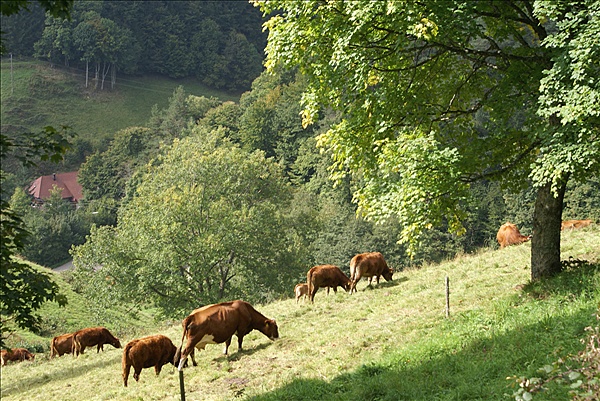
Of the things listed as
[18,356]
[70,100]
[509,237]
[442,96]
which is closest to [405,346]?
[442,96]

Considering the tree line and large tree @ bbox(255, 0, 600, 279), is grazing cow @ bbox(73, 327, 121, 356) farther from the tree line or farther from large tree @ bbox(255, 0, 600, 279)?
the tree line

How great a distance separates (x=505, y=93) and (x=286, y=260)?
27158 millimetres

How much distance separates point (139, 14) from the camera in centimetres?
18500

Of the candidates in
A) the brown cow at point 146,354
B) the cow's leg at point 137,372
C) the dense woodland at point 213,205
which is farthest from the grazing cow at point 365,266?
the cow's leg at point 137,372

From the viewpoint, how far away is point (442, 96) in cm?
1458

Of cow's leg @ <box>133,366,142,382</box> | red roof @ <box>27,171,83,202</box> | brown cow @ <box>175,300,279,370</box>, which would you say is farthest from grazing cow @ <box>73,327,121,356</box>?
red roof @ <box>27,171,83,202</box>

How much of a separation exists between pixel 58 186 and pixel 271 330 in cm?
11542

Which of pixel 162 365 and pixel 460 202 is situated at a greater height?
pixel 460 202

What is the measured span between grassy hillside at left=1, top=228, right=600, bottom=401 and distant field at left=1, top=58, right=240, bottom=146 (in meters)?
123

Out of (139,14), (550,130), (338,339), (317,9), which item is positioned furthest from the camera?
(139,14)

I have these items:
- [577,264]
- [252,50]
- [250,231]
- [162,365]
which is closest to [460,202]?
[577,264]

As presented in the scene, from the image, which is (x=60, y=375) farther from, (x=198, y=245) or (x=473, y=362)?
(x=473, y=362)

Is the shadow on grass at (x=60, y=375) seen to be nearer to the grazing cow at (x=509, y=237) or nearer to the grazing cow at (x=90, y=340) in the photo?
the grazing cow at (x=90, y=340)

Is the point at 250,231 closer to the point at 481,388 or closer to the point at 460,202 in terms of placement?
A: the point at 460,202
